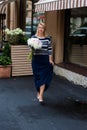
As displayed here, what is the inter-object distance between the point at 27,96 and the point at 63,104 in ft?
3.95

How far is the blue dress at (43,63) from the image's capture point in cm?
843

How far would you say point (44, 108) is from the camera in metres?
8.12

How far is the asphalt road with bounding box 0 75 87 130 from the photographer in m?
6.93

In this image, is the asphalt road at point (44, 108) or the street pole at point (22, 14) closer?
the asphalt road at point (44, 108)

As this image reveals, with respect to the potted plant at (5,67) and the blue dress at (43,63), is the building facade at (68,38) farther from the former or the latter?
the blue dress at (43,63)

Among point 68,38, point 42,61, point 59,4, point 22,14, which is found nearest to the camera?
point 42,61

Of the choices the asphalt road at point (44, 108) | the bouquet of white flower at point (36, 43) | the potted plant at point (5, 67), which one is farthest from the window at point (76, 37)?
the bouquet of white flower at point (36, 43)

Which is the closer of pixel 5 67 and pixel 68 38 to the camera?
pixel 5 67

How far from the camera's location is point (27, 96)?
938cm

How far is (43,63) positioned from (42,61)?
5cm

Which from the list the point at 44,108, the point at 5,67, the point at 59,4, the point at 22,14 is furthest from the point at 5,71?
the point at 22,14

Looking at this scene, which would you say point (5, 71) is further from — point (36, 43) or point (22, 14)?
point (22, 14)

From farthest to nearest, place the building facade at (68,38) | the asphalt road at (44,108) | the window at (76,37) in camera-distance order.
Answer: the window at (76,37) < the building facade at (68,38) < the asphalt road at (44,108)

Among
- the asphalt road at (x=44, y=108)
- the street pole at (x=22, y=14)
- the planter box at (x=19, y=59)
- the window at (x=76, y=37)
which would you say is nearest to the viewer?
the asphalt road at (x=44, y=108)
